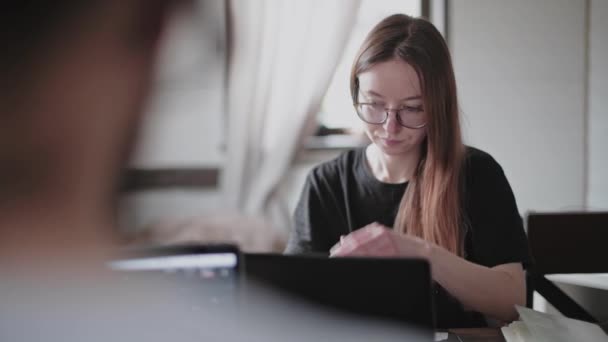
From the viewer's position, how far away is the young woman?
1.17m

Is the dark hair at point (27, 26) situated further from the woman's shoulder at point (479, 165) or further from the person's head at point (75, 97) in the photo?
the woman's shoulder at point (479, 165)

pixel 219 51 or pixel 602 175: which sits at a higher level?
pixel 219 51

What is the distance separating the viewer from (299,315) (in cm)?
61

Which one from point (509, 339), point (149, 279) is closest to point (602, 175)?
point (509, 339)

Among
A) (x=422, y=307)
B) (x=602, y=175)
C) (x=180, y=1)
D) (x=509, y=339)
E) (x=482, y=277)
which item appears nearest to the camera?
(x=180, y=1)

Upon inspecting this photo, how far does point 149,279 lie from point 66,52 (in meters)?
0.27

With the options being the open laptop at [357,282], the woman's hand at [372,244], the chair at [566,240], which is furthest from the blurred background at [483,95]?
the open laptop at [357,282]

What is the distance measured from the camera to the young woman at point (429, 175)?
1170 mm

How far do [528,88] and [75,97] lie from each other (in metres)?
2.39

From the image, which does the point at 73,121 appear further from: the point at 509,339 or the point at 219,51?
the point at 509,339

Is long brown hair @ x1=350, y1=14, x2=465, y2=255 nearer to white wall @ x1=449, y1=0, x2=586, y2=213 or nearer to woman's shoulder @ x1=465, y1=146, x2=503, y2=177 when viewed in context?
woman's shoulder @ x1=465, y1=146, x2=503, y2=177

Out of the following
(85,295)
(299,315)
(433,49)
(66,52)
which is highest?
(433,49)

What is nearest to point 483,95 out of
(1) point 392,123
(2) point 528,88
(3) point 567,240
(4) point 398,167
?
(2) point 528,88

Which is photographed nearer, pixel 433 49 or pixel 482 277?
pixel 482 277
